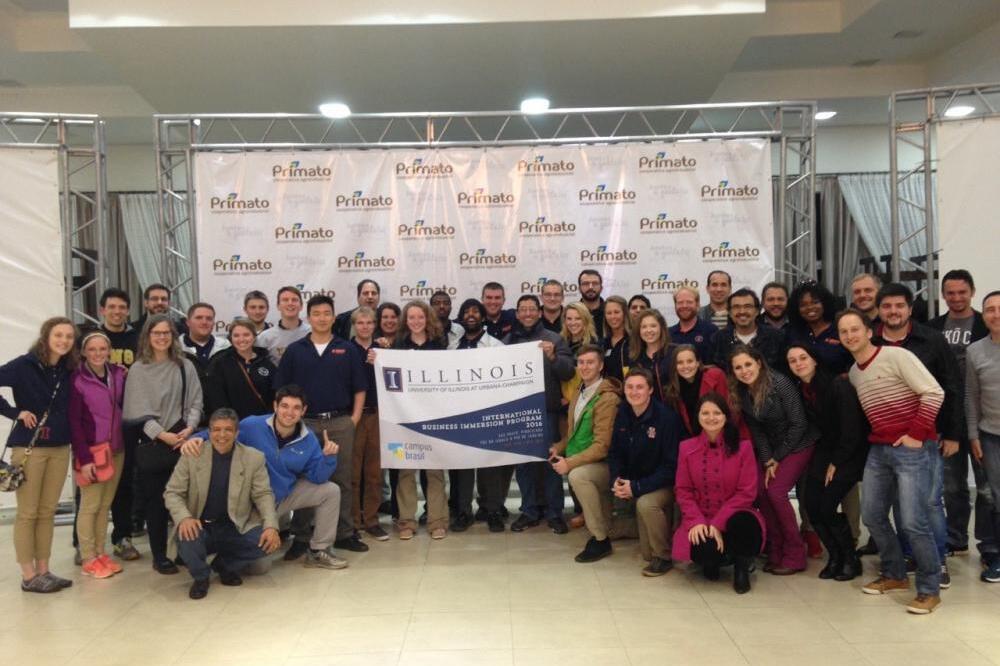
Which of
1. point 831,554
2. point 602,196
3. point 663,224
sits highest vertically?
point 602,196

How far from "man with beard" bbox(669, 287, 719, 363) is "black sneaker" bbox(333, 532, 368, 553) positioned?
2382 mm

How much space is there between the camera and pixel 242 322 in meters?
4.94

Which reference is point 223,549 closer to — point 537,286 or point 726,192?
point 537,286


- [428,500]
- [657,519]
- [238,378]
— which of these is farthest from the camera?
[428,500]

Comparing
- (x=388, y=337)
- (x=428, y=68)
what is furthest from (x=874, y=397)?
(x=428, y=68)

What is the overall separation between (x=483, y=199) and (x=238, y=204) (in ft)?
6.39

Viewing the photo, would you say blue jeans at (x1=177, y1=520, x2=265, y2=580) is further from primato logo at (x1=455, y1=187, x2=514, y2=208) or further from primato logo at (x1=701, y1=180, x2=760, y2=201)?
primato logo at (x1=701, y1=180, x2=760, y2=201)

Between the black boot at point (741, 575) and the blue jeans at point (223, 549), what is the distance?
8.62ft

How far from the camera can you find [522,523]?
529cm

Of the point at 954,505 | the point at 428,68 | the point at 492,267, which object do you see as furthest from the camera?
the point at 428,68

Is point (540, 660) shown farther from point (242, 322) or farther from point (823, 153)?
point (823, 153)

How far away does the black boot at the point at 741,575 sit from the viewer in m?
4.05

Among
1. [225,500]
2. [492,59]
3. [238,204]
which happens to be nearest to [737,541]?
[225,500]

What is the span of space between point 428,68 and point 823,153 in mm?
6735
